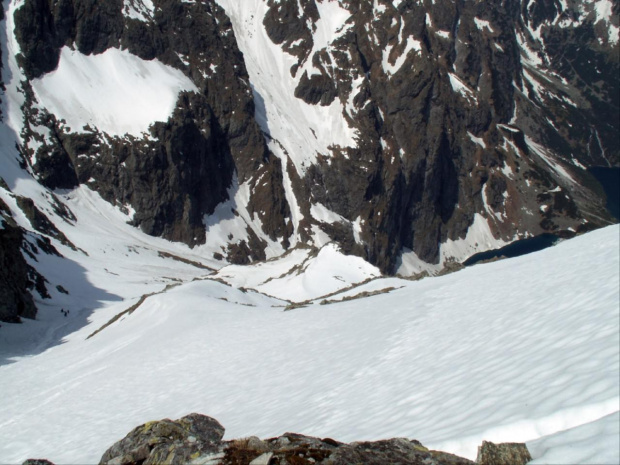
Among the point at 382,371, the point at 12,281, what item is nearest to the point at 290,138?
the point at 12,281

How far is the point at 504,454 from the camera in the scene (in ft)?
19.3

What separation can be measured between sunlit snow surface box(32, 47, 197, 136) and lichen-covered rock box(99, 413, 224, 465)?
113 m

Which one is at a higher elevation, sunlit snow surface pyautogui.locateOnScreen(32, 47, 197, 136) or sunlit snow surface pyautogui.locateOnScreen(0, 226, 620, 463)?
sunlit snow surface pyautogui.locateOnScreen(32, 47, 197, 136)

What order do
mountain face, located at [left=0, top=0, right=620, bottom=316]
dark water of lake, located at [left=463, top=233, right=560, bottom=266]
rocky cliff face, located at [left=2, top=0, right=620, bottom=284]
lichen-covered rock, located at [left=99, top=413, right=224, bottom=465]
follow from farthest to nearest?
dark water of lake, located at [left=463, top=233, right=560, bottom=266], rocky cliff face, located at [left=2, top=0, right=620, bottom=284], mountain face, located at [left=0, top=0, right=620, bottom=316], lichen-covered rock, located at [left=99, top=413, right=224, bottom=465]

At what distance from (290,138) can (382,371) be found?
14306 centimetres

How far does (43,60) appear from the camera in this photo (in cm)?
11362

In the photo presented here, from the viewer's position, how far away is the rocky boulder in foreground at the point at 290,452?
601cm

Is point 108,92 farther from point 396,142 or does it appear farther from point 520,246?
point 520,246

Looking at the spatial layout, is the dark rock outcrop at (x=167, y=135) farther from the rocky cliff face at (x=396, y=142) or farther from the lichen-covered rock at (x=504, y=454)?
the lichen-covered rock at (x=504, y=454)

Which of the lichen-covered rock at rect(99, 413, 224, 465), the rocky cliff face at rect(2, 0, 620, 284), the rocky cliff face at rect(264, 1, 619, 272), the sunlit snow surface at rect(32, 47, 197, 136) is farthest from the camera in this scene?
the rocky cliff face at rect(264, 1, 619, 272)

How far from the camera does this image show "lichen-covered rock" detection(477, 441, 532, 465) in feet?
19.0

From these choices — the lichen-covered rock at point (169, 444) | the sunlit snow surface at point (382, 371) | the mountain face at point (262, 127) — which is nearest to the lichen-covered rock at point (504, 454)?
the sunlit snow surface at point (382, 371)

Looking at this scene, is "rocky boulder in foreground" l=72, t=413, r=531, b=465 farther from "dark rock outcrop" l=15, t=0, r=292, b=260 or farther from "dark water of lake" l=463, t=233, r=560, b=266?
"dark water of lake" l=463, t=233, r=560, b=266

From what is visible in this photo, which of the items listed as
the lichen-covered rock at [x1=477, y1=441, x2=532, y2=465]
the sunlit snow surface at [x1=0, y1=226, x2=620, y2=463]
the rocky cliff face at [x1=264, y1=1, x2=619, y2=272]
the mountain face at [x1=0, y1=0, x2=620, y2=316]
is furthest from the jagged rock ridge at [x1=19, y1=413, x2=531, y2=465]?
the rocky cliff face at [x1=264, y1=1, x2=619, y2=272]
